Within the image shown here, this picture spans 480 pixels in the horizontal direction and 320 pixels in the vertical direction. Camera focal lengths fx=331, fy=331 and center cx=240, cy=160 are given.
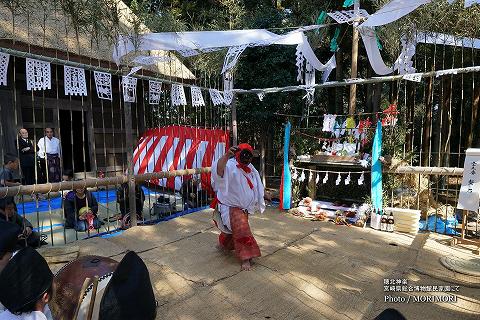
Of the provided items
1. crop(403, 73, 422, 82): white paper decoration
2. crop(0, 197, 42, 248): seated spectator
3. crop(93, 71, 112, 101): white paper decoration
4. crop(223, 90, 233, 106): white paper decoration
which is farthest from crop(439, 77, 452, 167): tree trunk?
crop(0, 197, 42, 248): seated spectator

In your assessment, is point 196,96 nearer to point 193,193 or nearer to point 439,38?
point 193,193

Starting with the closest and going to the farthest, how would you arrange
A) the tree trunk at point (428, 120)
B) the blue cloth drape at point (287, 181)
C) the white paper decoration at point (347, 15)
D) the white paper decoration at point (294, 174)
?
the white paper decoration at point (347, 15) → the blue cloth drape at point (287, 181) → the white paper decoration at point (294, 174) → the tree trunk at point (428, 120)

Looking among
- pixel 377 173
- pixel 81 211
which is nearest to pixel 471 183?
pixel 377 173

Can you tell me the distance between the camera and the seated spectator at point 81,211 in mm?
5543

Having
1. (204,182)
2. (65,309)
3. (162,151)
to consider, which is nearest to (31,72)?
(65,309)

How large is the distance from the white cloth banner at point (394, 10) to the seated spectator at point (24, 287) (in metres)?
4.80

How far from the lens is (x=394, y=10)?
451 cm

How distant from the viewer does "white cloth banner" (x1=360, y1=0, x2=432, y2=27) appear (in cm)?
430

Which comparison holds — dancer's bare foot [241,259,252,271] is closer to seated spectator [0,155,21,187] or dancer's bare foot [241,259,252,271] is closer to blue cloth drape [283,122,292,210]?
blue cloth drape [283,122,292,210]

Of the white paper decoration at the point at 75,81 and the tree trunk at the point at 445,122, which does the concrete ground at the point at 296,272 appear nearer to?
the white paper decoration at the point at 75,81

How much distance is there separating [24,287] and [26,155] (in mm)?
7123

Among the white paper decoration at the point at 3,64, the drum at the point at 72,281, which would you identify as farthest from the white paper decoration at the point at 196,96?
the drum at the point at 72,281

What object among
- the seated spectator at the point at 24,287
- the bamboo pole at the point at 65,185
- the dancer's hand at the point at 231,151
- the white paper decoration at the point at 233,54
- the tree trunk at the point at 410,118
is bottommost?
the seated spectator at the point at 24,287

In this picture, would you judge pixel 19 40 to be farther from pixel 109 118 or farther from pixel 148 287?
pixel 148 287
